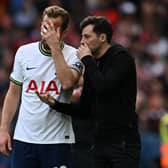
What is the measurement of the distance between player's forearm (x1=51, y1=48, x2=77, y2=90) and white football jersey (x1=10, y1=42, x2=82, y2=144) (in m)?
0.17

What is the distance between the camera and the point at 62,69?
8.10 meters

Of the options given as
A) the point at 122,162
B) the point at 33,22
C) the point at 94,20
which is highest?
the point at 33,22

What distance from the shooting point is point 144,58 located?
16.2 meters

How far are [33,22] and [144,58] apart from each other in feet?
7.34

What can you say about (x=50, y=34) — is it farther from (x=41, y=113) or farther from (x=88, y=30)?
(x=41, y=113)

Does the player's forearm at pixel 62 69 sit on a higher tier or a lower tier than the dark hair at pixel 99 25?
lower

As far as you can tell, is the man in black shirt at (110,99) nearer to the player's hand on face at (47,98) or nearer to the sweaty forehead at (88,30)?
the sweaty forehead at (88,30)

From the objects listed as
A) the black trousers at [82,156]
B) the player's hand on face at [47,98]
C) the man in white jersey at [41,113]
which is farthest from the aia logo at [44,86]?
the black trousers at [82,156]

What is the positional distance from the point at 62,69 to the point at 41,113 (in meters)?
0.49

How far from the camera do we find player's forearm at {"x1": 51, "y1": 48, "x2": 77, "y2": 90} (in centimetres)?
809

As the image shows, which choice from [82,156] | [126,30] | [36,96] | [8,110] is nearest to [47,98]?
[36,96]

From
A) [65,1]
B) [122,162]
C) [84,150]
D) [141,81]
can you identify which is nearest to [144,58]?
[141,81]

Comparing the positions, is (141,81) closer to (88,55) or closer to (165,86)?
(165,86)

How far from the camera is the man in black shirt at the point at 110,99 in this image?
27.6 feet
